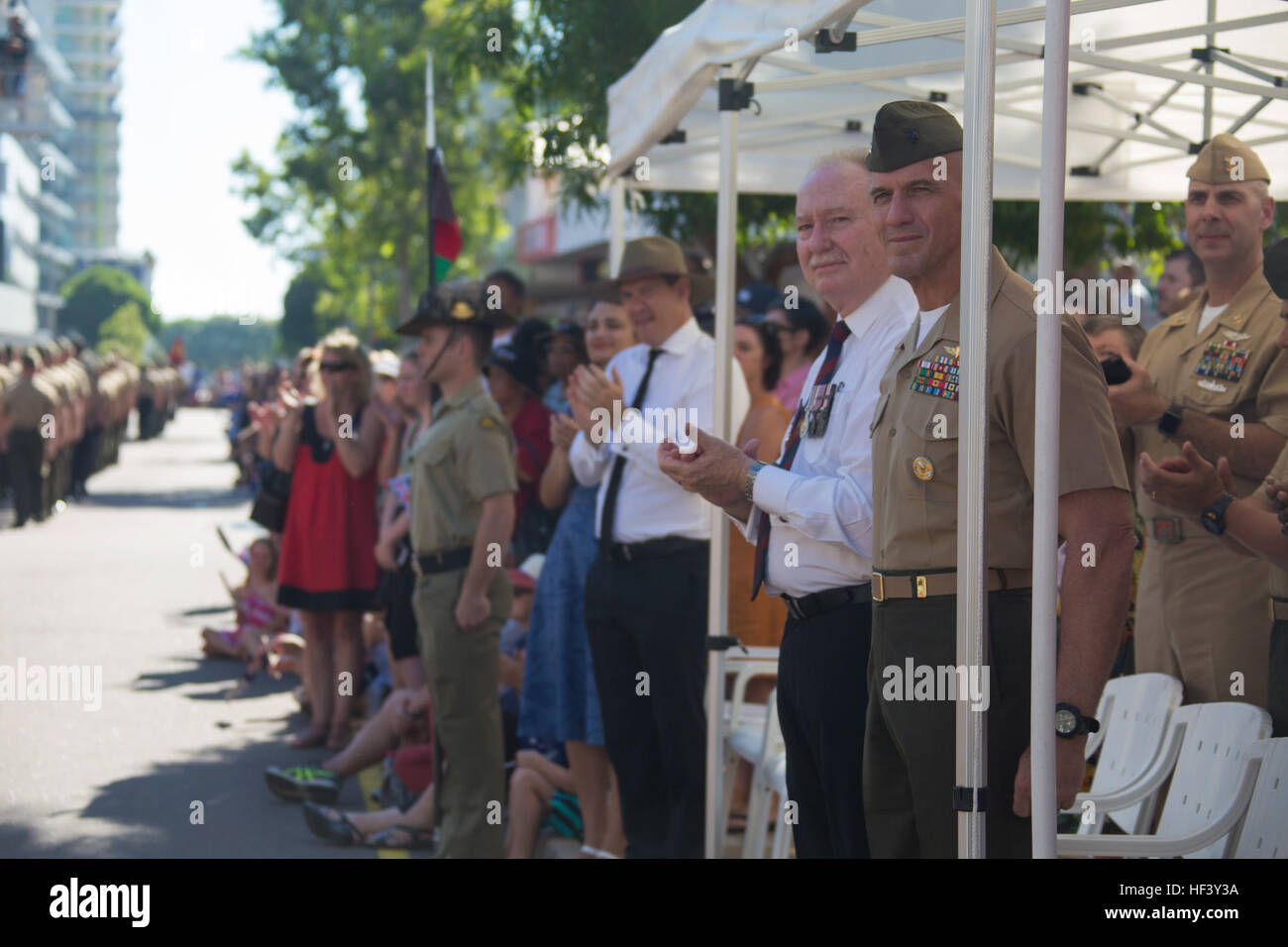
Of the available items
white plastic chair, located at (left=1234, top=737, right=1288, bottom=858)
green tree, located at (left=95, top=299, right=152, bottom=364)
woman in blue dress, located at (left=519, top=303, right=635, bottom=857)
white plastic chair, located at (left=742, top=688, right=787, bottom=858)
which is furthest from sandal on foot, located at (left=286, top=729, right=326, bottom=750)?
green tree, located at (left=95, top=299, right=152, bottom=364)

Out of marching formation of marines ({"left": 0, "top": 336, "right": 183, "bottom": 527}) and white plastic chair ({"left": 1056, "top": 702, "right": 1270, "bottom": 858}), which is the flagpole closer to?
white plastic chair ({"left": 1056, "top": 702, "right": 1270, "bottom": 858})

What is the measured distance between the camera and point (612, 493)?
5852 millimetres

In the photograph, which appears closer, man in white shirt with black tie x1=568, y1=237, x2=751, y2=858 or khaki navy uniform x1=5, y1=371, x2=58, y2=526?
man in white shirt with black tie x1=568, y1=237, x2=751, y2=858

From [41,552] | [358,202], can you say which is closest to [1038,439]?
[41,552]

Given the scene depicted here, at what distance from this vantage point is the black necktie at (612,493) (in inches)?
230

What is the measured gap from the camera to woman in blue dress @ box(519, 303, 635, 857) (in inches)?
253

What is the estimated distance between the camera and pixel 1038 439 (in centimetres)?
293

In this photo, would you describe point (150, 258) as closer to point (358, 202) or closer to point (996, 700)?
Answer: point (358, 202)

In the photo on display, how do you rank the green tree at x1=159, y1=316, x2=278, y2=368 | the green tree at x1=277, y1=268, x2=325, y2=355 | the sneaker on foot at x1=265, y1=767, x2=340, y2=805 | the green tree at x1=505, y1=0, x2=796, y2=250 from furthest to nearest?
1. the green tree at x1=159, y1=316, x2=278, y2=368
2. the green tree at x1=277, y1=268, x2=325, y2=355
3. the green tree at x1=505, y1=0, x2=796, y2=250
4. the sneaker on foot at x1=265, y1=767, x2=340, y2=805

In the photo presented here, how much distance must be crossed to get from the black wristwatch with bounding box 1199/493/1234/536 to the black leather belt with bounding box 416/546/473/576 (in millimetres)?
3134

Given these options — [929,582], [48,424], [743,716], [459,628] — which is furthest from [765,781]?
[48,424]

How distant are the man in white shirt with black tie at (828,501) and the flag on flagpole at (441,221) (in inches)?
170

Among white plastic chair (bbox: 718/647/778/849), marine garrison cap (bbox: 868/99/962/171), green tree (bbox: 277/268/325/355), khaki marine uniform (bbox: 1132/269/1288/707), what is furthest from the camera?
green tree (bbox: 277/268/325/355)

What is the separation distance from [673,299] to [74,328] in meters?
135
